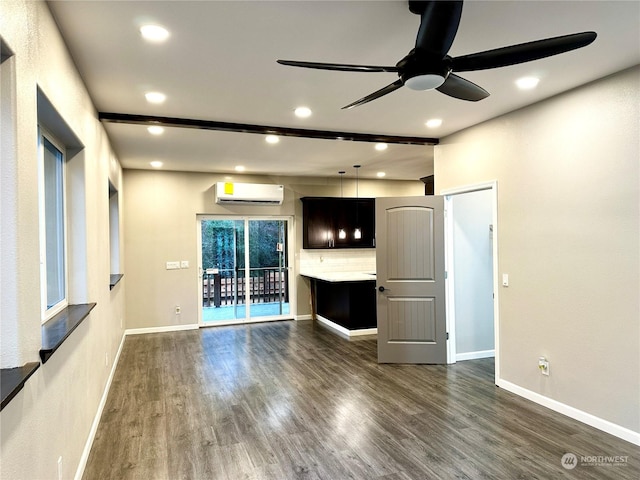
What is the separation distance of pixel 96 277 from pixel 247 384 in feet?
6.14

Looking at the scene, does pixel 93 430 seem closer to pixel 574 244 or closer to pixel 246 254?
pixel 574 244

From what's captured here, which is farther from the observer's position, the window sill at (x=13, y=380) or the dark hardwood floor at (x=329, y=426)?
the dark hardwood floor at (x=329, y=426)

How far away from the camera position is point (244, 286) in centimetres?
739

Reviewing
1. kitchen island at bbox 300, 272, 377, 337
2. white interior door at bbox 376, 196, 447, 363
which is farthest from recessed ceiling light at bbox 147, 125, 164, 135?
kitchen island at bbox 300, 272, 377, 337

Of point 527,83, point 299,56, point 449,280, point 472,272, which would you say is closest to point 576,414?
point 449,280

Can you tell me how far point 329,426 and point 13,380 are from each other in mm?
2381

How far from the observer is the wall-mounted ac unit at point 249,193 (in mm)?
6723

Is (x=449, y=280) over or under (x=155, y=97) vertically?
under

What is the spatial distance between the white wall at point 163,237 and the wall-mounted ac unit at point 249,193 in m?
0.30

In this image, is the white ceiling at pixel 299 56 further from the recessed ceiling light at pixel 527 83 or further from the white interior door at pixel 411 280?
the white interior door at pixel 411 280

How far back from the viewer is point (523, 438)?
2982mm

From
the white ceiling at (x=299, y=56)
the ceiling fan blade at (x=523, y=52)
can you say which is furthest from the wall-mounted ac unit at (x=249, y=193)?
the ceiling fan blade at (x=523, y=52)

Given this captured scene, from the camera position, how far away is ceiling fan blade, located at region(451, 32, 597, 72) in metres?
1.81

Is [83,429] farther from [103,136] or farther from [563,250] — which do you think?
[563,250]
